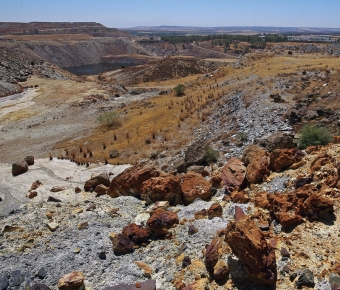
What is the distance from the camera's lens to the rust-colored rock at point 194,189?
10281mm

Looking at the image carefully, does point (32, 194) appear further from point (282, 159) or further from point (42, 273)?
point (282, 159)

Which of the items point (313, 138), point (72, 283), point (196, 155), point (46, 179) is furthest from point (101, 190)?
point (313, 138)

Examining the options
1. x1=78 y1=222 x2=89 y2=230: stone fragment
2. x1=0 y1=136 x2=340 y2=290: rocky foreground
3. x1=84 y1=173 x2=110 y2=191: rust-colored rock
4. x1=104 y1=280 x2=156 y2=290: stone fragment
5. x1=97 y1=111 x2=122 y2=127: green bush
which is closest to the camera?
x1=0 y1=136 x2=340 y2=290: rocky foreground

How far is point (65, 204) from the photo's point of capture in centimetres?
1185

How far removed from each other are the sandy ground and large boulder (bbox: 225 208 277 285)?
8.09m

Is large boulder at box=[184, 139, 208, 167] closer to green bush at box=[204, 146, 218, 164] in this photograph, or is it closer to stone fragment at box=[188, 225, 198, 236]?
green bush at box=[204, 146, 218, 164]

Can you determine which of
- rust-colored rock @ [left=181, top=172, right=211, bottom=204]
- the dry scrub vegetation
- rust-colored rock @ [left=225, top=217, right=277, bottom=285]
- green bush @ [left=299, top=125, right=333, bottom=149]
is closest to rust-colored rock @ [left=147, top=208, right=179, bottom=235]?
rust-colored rock @ [left=181, top=172, right=211, bottom=204]

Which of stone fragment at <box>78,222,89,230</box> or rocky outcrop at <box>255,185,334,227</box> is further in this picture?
stone fragment at <box>78,222,89,230</box>

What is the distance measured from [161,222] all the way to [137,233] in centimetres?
73

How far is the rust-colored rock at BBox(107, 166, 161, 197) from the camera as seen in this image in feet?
38.7

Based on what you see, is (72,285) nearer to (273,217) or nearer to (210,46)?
(273,217)

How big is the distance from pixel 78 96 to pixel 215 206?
36.3 m

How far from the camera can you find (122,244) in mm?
8195

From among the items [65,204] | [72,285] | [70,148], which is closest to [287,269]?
[72,285]
